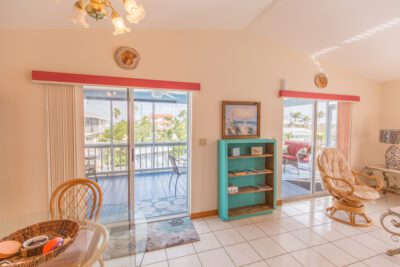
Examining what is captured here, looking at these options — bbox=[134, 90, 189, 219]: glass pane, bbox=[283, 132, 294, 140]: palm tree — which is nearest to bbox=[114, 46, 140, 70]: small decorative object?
bbox=[134, 90, 189, 219]: glass pane

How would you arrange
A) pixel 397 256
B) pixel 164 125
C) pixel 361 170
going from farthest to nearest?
pixel 164 125 → pixel 361 170 → pixel 397 256

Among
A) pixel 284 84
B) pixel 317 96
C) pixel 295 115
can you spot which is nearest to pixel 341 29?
pixel 284 84

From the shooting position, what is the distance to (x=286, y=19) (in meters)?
2.62

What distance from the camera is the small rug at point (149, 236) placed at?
1571 mm

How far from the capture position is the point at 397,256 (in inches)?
82.1

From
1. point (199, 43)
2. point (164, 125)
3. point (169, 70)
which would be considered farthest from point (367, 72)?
point (164, 125)

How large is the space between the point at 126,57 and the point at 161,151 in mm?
3060

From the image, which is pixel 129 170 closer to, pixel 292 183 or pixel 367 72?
pixel 292 183

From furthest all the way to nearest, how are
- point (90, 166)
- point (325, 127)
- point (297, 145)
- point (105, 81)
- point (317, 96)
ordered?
point (297, 145) → point (325, 127) → point (317, 96) → point (90, 166) → point (105, 81)

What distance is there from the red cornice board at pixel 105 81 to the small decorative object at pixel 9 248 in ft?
5.59

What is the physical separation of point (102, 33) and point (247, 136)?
2.49 m

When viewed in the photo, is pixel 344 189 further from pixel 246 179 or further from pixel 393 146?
pixel 393 146

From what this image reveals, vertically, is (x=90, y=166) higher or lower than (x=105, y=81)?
lower

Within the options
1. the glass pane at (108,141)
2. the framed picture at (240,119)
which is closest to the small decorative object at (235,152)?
the framed picture at (240,119)
